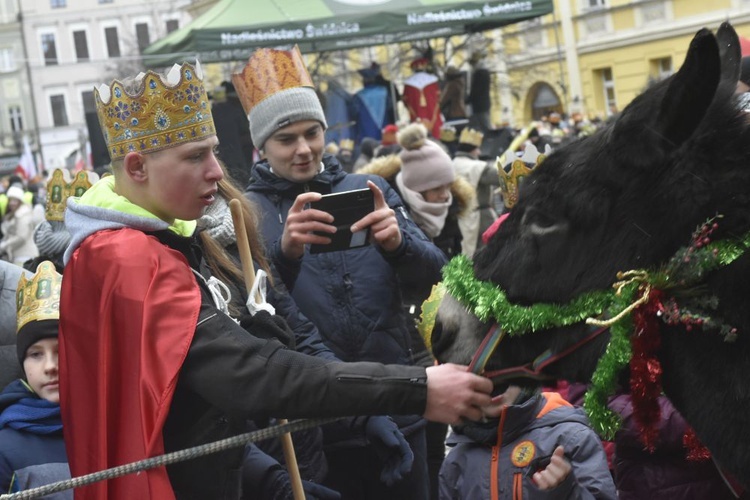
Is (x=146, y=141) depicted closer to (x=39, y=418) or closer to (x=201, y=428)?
(x=201, y=428)

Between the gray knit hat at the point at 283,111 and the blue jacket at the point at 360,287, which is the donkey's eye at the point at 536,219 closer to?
the blue jacket at the point at 360,287

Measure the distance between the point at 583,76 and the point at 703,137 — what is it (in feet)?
126

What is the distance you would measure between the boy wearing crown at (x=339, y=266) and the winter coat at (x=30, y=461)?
109 cm

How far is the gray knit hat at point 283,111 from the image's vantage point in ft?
15.6

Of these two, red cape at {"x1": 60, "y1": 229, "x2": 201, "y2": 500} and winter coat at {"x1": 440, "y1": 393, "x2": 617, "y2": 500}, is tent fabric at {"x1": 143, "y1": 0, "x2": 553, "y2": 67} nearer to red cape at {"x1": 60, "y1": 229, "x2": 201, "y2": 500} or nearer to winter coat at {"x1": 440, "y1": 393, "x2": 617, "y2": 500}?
winter coat at {"x1": 440, "y1": 393, "x2": 617, "y2": 500}

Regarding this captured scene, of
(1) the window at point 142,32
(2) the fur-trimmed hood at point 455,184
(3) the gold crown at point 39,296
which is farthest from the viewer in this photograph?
(1) the window at point 142,32

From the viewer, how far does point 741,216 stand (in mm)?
2707

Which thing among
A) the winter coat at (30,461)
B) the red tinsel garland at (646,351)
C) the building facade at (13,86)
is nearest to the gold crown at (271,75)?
the winter coat at (30,461)

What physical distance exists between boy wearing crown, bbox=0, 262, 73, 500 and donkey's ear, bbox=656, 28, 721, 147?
8.13ft

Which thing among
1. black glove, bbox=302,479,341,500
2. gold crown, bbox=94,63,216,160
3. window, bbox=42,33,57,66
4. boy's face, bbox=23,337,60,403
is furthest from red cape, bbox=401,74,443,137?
window, bbox=42,33,57,66

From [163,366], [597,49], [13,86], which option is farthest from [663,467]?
[13,86]

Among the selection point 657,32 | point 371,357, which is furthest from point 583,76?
point 371,357

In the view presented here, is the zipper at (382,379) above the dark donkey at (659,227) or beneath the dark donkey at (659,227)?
beneath

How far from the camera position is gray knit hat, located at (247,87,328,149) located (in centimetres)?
477
